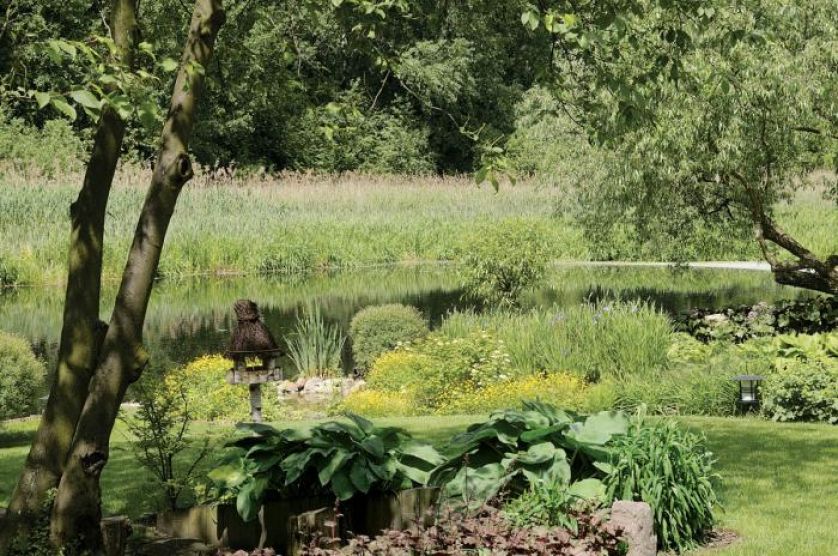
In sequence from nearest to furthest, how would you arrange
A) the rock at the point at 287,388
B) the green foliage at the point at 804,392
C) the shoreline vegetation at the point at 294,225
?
the green foliage at the point at 804,392, the rock at the point at 287,388, the shoreline vegetation at the point at 294,225

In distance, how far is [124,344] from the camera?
227 inches

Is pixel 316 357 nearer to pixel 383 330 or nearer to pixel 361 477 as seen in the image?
pixel 383 330

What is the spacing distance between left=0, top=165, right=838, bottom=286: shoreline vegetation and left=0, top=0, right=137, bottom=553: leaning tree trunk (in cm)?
2114

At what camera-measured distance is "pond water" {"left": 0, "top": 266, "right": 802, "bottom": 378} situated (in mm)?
21188

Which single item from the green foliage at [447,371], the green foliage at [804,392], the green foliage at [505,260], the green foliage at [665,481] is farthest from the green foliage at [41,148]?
the green foliage at [665,481]

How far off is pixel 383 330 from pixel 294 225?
15763 millimetres

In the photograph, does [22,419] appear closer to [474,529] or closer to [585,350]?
[585,350]

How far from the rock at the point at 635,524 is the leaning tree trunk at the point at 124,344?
2.35m

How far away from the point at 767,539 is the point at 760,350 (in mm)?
7924

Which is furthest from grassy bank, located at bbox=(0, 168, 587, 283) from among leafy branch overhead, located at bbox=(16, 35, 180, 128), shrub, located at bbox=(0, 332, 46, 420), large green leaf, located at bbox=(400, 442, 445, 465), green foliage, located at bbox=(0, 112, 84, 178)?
leafy branch overhead, located at bbox=(16, 35, 180, 128)

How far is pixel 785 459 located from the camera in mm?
8828

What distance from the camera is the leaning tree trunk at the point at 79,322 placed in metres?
5.87

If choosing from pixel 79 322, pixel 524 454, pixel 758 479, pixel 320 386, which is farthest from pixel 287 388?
pixel 524 454

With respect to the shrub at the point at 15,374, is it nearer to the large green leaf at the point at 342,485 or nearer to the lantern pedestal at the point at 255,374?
the lantern pedestal at the point at 255,374
